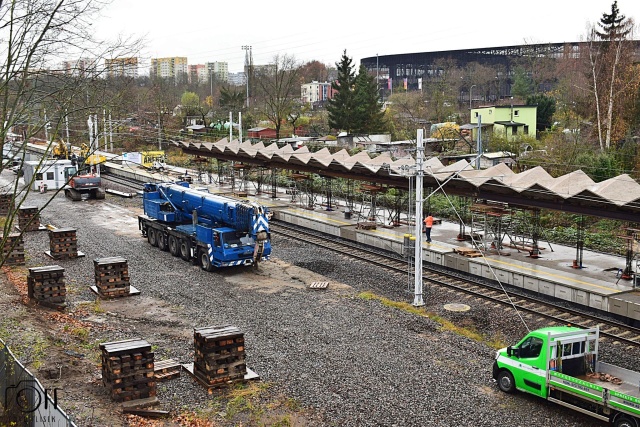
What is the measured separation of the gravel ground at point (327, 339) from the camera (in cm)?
1292

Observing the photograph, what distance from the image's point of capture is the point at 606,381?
1329cm

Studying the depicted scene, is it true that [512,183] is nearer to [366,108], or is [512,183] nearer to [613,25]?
[613,25]

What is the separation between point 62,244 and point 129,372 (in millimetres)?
15649

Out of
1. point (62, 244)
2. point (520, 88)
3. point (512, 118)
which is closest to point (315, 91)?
point (520, 88)

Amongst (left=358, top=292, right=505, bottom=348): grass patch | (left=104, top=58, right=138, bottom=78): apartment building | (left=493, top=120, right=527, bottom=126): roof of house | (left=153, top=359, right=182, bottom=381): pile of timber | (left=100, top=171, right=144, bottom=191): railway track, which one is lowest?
(left=358, top=292, right=505, bottom=348): grass patch

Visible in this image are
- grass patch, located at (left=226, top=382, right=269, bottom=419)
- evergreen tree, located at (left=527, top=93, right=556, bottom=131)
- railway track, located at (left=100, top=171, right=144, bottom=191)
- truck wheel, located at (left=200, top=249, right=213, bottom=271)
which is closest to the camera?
grass patch, located at (left=226, top=382, right=269, bottom=419)

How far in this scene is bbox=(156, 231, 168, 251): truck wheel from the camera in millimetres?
28906

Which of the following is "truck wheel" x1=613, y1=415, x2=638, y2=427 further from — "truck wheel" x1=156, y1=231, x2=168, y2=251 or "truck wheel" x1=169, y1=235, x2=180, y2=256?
Answer: "truck wheel" x1=156, y1=231, x2=168, y2=251

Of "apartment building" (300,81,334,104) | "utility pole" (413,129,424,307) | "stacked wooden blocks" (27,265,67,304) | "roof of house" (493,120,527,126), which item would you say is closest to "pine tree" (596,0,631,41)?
"roof of house" (493,120,527,126)

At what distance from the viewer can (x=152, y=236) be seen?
30.1 metres

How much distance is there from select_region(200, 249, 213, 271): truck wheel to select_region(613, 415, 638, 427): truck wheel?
16.5 meters

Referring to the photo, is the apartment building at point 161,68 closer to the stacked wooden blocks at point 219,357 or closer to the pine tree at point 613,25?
the stacked wooden blocks at point 219,357

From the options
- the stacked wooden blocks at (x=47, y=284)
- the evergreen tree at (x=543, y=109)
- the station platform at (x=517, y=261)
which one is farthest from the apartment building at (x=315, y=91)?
the stacked wooden blocks at (x=47, y=284)

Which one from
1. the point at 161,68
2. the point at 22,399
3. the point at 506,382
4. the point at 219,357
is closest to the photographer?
the point at 22,399
